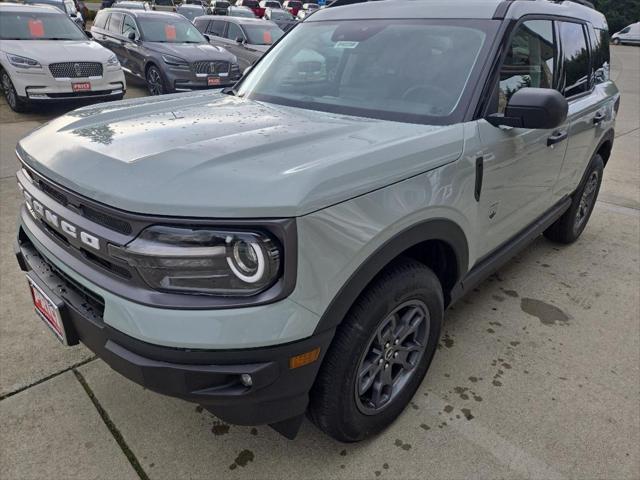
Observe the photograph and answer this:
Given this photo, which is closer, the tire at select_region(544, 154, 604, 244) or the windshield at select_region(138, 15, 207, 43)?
the tire at select_region(544, 154, 604, 244)

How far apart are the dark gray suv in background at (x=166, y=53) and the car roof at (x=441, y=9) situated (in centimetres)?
668

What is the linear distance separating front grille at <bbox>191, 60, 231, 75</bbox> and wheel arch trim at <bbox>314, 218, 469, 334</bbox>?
8251mm

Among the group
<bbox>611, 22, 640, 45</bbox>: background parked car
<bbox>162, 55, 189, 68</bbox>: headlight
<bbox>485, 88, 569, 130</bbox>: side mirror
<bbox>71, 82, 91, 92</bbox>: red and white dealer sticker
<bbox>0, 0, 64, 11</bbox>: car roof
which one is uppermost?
<bbox>0, 0, 64, 11</bbox>: car roof

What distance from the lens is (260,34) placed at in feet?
38.3

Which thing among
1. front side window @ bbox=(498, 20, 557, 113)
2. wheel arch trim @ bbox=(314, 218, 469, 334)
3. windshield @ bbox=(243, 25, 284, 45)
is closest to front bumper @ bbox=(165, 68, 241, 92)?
windshield @ bbox=(243, 25, 284, 45)

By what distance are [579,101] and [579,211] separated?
115 cm

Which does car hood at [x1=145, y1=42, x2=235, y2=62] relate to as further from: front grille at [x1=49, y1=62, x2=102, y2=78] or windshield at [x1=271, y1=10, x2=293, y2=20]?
windshield at [x1=271, y1=10, x2=293, y2=20]

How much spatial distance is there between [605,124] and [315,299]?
3388mm

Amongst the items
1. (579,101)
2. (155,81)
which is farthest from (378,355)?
(155,81)

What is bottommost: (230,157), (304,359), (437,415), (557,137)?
(437,415)

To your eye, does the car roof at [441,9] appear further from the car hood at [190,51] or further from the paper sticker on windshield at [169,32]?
the paper sticker on windshield at [169,32]

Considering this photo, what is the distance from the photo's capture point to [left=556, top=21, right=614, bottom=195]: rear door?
3.22 metres

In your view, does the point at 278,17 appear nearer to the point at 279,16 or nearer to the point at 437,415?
the point at 279,16

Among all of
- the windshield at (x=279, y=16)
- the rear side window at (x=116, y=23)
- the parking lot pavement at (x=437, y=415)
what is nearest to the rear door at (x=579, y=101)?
the parking lot pavement at (x=437, y=415)
